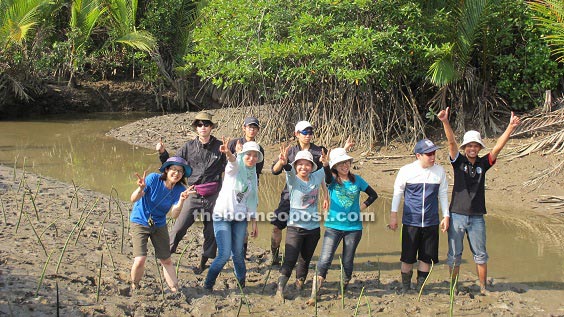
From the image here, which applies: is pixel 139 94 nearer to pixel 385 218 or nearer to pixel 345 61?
pixel 345 61

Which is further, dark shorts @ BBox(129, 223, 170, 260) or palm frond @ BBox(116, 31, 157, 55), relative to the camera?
palm frond @ BBox(116, 31, 157, 55)

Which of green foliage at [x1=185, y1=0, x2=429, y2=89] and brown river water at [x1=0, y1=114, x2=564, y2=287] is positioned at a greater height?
green foliage at [x1=185, y1=0, x2=429, y2=89]

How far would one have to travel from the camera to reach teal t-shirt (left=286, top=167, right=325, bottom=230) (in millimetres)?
6211

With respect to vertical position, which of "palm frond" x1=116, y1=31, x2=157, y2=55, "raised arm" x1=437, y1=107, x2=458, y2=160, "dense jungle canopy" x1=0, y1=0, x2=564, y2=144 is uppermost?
"palm frond" x1=116, y1=31, x2=157, y2=55

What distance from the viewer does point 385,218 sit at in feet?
→ 31.4

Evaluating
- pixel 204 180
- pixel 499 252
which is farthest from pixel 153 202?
pixel 499 252

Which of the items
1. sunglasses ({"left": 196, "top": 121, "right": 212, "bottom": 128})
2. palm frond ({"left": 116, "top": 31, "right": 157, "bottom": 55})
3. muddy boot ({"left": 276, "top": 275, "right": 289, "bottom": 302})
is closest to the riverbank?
muddy boot ({"left": 276, "top": 275, "right": 289, "bottom": 302})

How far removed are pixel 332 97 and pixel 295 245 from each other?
7357 mm

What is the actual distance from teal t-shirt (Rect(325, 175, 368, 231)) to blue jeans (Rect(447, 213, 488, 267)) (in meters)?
0.96

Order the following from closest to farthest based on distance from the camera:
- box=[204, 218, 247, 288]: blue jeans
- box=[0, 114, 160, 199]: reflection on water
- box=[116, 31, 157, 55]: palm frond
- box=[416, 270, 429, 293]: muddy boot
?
box=[204, 218, 247, 288]: blue jeans → box=[416, 270, 429, 293]: muddy boot → box=[0, 114, 160, 199]: reflection on water → box=[116, 31, 157, 55]: palm frond

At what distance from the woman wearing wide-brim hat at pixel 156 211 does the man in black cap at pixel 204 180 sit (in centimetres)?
73

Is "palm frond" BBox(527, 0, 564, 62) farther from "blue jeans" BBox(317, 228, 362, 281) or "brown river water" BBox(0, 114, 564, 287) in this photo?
"blue jeans" BBox(317, 228, 362, 281)

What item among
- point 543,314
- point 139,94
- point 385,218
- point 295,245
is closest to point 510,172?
point 385,218

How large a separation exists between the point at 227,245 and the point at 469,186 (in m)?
2.38
